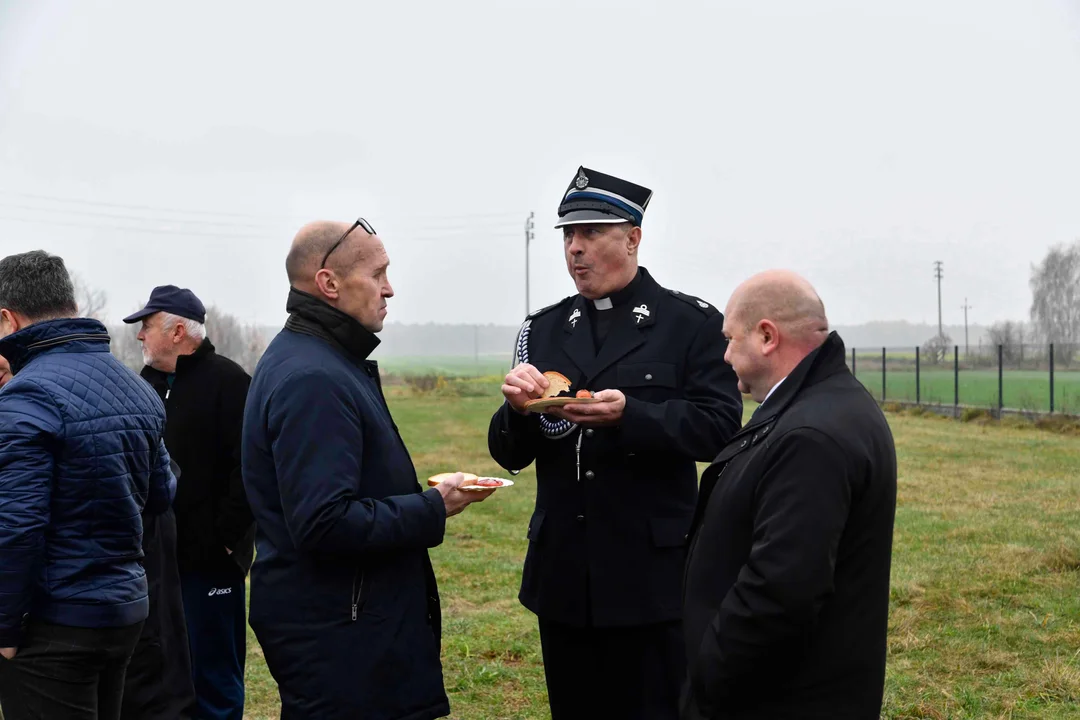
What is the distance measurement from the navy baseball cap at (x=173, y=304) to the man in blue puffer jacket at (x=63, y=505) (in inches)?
65.6

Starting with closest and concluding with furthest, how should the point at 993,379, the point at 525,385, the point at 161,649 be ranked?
the point at 525,385 < the point at 161,649 < the point at 993,379

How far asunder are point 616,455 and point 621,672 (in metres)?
0.79

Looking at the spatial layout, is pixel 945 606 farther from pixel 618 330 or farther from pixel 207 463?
pixel 207 463

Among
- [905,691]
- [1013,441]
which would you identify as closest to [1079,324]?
[1013,441]

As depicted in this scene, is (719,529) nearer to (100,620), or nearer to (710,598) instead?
(710,598)

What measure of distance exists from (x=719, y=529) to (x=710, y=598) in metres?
0.19

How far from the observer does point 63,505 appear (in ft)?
10.7

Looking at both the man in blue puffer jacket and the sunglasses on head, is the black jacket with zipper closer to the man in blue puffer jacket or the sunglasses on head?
the man in blue puffer jacket

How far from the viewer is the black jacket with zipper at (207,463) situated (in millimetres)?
5039

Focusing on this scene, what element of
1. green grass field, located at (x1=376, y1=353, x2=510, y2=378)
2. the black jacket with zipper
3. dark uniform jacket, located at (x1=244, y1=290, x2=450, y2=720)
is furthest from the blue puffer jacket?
green grass field, located at (x1=376, y1=353, x2=510, y2=378)

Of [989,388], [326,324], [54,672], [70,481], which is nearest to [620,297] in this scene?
[326,324]

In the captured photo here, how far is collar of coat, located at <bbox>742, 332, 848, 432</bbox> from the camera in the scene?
107 inches

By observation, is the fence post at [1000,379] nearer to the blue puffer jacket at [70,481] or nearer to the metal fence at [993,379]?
the metal fence at [993,379]

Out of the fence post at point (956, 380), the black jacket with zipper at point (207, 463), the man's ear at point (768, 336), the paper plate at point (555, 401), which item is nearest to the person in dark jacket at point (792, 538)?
the man's ear at point (768, 336)
